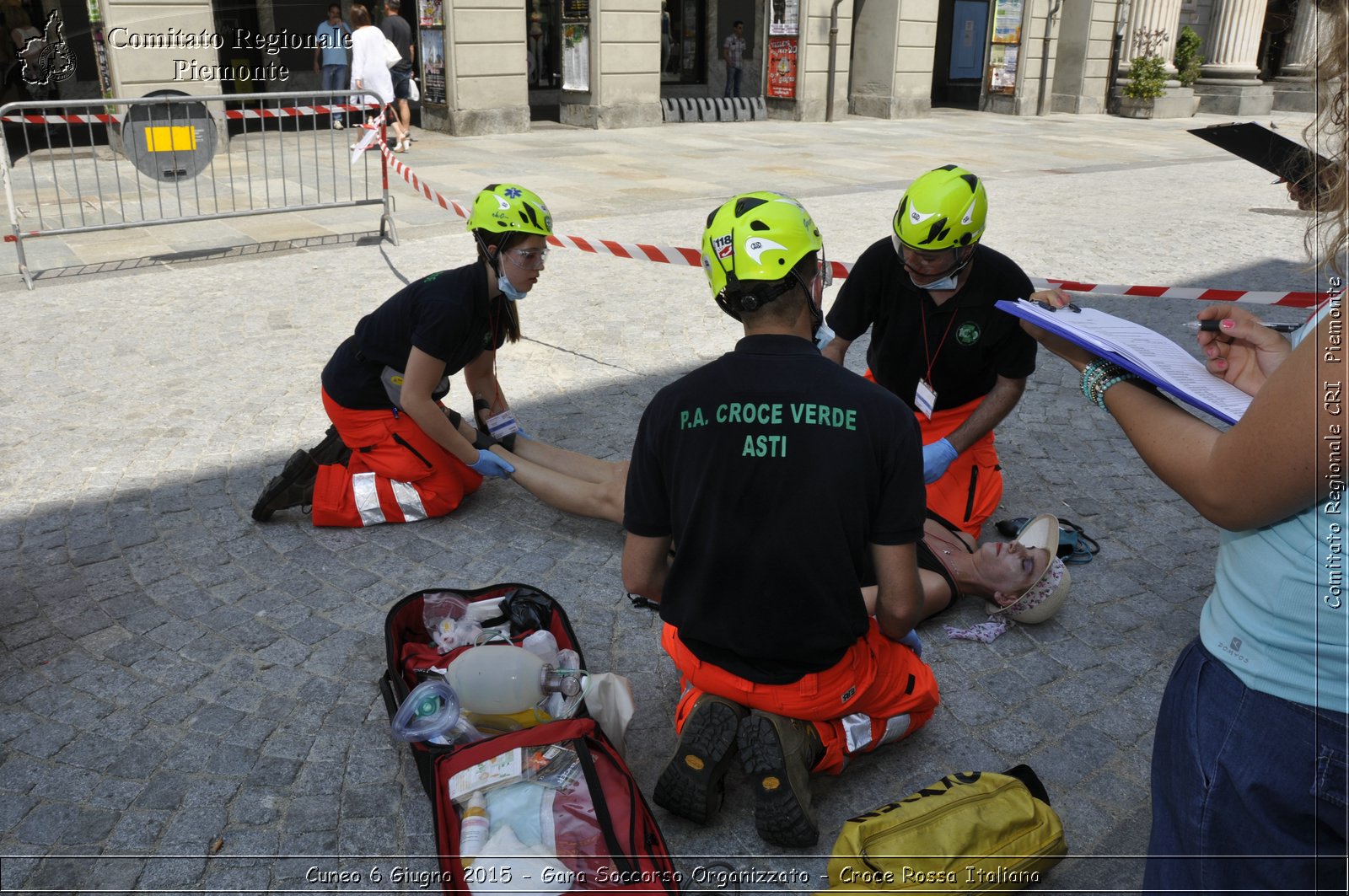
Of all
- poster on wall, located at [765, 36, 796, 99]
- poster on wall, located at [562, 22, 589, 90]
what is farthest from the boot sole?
poster on wall, located at [765, 36, 796, 99]

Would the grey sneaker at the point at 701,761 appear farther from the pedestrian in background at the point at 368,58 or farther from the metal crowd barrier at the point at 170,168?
the pedestrian in background at the point at 368,58

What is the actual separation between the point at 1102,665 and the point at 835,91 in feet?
63.3

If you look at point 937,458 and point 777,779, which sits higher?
point 937,458

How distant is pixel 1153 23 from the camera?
25.3 meters

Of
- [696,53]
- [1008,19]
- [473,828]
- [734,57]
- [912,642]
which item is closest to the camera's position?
[473,828]

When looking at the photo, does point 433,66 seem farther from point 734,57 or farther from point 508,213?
point 508,213

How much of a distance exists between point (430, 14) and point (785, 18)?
285 inches

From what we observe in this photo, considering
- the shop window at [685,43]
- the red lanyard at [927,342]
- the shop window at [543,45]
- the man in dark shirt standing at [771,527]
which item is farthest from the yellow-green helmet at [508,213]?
the shop window at [685,43]

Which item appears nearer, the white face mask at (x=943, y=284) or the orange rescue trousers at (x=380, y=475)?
the white face mask at (x=943, y=284)

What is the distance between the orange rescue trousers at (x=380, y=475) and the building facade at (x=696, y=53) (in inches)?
453

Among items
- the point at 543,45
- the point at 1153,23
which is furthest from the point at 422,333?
the point at 1153,23

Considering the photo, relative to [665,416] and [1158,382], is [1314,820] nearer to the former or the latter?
[1158,382]

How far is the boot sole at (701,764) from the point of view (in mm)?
2783

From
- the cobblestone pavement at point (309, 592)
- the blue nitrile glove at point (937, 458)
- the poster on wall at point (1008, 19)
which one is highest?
the poster on wall at point (1008, 19)
